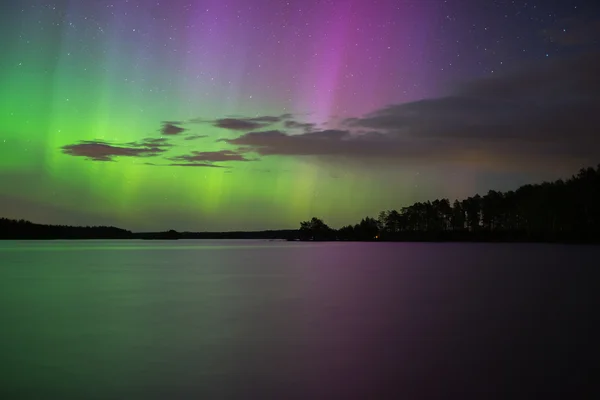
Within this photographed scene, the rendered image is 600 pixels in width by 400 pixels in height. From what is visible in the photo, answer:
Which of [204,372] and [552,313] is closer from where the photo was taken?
[204,372]

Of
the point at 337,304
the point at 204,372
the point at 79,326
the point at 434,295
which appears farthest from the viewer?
the point at 434,295

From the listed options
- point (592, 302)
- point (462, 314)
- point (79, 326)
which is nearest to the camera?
point (79, 326)

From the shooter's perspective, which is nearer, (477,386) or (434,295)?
(477,386)

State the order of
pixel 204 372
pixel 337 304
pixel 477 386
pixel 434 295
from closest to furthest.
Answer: pixel 477 386
pixel 204 372
pixel 337 304
pixel 434 295

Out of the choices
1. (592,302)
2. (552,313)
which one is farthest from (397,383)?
(592,302)

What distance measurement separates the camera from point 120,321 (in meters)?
23.9

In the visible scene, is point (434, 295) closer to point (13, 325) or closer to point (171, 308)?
point (171, 308)

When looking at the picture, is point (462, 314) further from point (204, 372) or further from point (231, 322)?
point (204, 372)

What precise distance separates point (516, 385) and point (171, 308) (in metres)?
19.9

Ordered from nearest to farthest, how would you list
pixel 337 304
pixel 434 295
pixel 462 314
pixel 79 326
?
pixel 79 326
pixel 462 314
pixel 337 304
pixel 434 295

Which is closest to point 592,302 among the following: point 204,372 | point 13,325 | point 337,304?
point 337,304

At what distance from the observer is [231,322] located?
932 inches

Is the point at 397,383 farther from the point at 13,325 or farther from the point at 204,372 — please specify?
the point at 13,325

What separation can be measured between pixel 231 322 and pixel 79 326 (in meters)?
6.44
